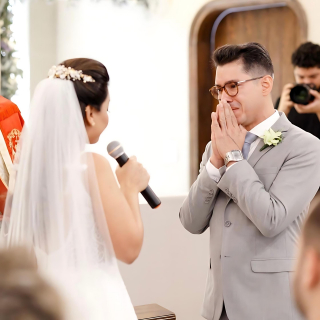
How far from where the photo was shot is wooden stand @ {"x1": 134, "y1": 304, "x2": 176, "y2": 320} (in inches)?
94.6

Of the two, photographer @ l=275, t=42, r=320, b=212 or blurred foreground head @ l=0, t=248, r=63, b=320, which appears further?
photographer @ l=275, t=42, r=320, b=212

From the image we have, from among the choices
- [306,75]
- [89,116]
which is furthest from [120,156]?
[306,75]

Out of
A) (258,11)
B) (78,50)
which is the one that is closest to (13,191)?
(258,11)

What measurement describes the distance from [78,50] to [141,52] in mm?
765

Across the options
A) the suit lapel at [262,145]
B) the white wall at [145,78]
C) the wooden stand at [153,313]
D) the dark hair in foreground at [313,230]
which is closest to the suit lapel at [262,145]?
the suit lapel at [262,145]

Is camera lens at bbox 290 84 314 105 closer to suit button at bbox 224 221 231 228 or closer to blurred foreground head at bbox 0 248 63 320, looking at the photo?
suit button at bbox 224 221 231 228

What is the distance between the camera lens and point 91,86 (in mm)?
1551

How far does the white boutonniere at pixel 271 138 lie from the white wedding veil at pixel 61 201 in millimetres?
650

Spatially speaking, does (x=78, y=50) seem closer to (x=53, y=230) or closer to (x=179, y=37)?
(x=179, y=37)

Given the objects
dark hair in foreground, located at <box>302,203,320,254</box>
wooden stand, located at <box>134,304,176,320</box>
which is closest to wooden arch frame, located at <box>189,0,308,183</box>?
wooden stand, located at <box>134,304,176,320</box>

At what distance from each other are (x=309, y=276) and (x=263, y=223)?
109cm

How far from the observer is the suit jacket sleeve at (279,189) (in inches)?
67.1

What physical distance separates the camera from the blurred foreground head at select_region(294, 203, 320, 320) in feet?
8.25

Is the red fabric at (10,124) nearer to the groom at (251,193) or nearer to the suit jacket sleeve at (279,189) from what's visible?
the groom at (251,193)
